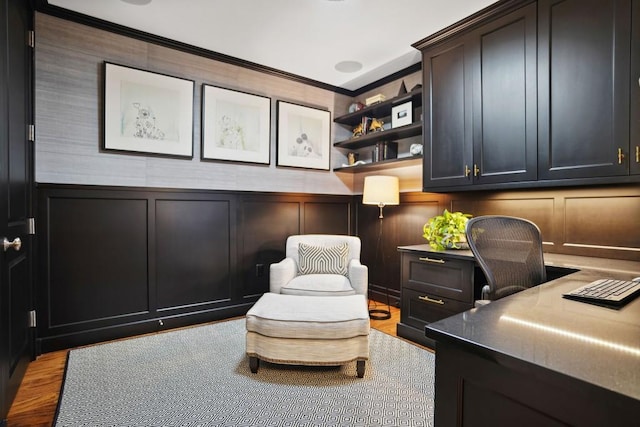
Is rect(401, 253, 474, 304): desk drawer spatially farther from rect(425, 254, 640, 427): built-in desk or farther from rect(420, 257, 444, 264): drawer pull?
rect(425, 254, 640, 427): built-in desk

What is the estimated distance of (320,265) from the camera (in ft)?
10.2

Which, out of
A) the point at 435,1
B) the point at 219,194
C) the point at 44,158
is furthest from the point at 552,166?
the point at 44,158

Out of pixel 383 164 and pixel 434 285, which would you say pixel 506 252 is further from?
pixel 383 164

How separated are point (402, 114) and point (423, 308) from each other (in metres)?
1.89

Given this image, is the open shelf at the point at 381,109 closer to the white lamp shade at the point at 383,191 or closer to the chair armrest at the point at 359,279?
the white lamp shade at the point at 383,191

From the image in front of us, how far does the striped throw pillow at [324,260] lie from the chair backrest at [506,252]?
1.60 meters

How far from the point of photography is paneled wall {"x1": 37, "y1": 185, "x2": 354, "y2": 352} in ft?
8.49

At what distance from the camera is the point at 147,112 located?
2926 mm

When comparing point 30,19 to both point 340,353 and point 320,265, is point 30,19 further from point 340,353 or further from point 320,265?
point 340,353

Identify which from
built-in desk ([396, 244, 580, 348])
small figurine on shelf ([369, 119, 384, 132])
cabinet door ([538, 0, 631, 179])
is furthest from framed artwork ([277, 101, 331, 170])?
cabinet door ([538, 0, 631, 179])

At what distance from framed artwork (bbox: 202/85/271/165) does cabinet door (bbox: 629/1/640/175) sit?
2860 millimetres

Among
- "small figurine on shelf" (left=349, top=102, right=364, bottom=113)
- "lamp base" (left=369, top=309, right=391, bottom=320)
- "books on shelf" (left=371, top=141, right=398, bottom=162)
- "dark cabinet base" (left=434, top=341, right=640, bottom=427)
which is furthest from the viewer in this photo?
"small figurine on shelf" (left=349, top=102, right=364, bottom=113)

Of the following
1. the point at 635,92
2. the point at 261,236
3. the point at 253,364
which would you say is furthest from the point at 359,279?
the point at 635,92

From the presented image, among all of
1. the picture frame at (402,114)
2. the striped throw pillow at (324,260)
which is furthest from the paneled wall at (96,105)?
the picture frame at (402,114)
